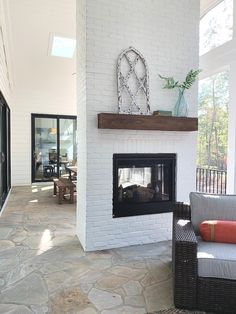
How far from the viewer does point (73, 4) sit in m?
5.43

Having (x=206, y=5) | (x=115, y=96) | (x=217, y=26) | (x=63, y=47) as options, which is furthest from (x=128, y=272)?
(x=63, y=47)

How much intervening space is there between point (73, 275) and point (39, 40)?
226 inches

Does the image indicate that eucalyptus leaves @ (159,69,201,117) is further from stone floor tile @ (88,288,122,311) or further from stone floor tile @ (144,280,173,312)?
stone floor tile @ (88,288,122,311)

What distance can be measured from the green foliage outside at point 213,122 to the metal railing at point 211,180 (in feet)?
0.57

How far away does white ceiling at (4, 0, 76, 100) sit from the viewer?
5.46 meters

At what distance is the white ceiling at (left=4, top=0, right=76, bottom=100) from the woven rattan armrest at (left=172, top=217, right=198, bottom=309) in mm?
4253

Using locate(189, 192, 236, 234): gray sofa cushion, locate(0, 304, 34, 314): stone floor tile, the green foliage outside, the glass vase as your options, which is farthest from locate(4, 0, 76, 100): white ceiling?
locate(0, 304, 34, 314): stone floor tile

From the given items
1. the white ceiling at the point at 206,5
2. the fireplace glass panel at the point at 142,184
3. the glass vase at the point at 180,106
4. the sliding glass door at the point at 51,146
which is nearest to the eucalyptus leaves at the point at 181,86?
the glass vase at the point at 180,106

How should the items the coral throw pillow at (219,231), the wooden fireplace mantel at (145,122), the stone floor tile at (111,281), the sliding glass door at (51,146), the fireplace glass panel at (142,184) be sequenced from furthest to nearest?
the sliding glass door at (51,146) < the fireplace glass panel at (142,184) < the wooden fireplace mantel at (145,122) < the stone floor tile at (111,281) < the coral throw pillow at (219,231)

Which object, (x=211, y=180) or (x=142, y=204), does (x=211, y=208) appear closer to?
(x=142, y=204)

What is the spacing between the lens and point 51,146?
29.5ft

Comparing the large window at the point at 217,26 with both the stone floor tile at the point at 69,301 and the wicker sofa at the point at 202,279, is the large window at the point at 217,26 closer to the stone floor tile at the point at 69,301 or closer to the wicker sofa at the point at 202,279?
the wicker sofa at the point at 202,279

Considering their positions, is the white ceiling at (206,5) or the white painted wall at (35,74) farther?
the white painted wall at (35,74)

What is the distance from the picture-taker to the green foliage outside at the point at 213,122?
613 centimetres
